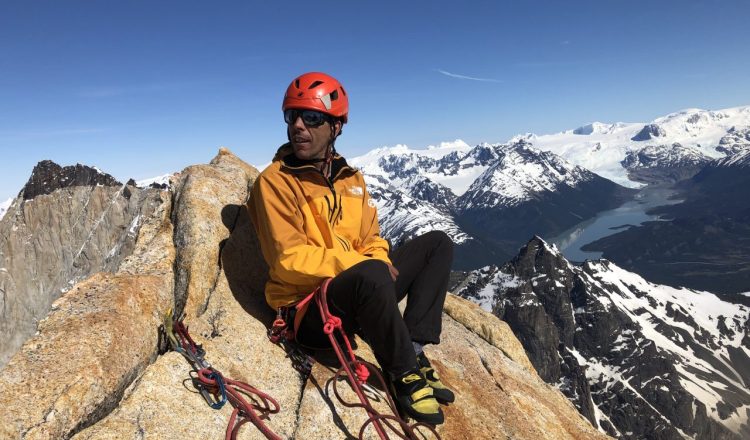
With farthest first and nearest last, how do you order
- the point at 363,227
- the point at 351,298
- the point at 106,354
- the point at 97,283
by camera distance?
the point at 363,227, the point at 97,283, the point at 351,298, the point at 106,354

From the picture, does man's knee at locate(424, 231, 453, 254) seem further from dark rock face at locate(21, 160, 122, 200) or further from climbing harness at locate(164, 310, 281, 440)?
dark rock face at locate(21, 160, 122, 200)

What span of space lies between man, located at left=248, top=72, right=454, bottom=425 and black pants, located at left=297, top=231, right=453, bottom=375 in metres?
0.02

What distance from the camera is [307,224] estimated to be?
8805 mm

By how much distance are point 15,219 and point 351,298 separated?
215918 mm

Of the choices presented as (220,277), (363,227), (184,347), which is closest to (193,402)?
(184,347)

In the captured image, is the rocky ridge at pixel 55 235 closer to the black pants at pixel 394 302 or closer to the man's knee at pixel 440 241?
the black pants at pixel 394 302

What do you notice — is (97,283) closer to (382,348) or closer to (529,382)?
(382,348)

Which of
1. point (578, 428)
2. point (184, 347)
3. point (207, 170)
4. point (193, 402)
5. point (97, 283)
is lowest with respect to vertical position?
point (578, 428)

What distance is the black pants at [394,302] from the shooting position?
299 inches

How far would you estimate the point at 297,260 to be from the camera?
26.6ft

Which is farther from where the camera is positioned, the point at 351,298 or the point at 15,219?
the point at 15,219

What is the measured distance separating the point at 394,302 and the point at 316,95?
15.4 feet

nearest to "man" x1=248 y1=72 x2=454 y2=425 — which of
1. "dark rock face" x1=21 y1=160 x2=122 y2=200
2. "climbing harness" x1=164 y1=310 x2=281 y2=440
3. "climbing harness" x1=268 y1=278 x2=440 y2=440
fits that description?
"climbing harness" x1=268 y1=278 x2=440 y2=440

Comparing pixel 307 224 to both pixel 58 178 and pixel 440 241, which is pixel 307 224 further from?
pixel 58 178
